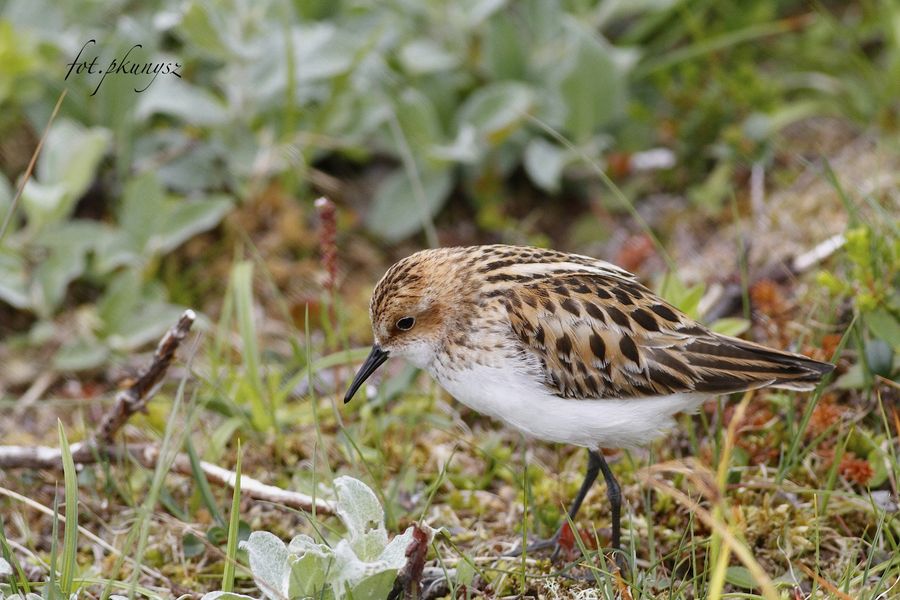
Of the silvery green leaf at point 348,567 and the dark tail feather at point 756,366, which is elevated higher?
the dark tail feather at point 756,366

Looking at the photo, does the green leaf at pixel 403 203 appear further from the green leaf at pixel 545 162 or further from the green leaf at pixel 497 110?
the green leaf at pixel 545 162

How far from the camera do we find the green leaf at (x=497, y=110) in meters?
7.29

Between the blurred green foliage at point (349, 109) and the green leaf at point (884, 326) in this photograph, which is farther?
Answer: the blurred green foliage at point (349, 109)

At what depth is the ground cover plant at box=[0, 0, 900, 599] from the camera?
453 centimetres

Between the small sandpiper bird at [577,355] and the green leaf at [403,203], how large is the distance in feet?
8.96

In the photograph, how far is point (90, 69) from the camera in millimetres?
7148

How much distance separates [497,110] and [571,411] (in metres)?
3.47

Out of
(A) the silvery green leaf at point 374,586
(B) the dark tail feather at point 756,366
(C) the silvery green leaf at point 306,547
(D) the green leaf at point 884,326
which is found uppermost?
(B) the dark tail feather at point 756,366

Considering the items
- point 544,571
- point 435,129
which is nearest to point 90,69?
point 435,129

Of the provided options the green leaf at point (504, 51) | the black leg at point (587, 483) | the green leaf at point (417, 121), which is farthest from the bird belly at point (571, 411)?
the green leaf at point (504, 51)

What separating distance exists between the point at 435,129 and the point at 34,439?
3.12 m

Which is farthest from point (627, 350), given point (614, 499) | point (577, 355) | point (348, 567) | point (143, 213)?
point (143, 213)

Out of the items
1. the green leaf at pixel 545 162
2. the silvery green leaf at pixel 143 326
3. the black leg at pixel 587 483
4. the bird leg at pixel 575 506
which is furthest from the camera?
the green leaf at pixel 545 162

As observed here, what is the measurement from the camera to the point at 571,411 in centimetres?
431
